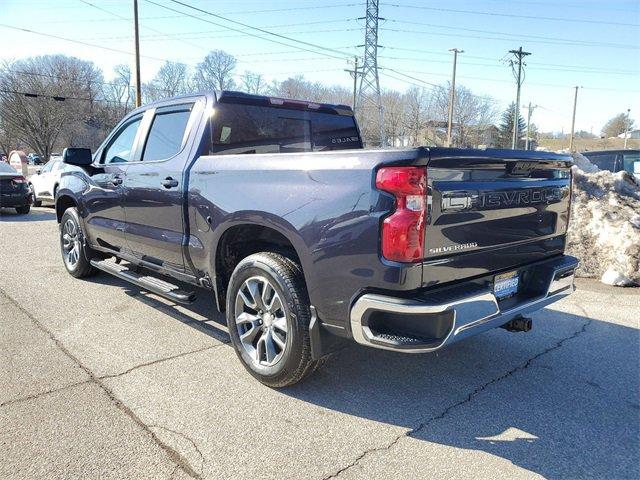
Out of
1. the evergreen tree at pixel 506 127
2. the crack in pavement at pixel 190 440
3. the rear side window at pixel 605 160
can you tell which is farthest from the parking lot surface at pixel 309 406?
the evergreen tree at pixel 506 127

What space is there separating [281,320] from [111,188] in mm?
2795

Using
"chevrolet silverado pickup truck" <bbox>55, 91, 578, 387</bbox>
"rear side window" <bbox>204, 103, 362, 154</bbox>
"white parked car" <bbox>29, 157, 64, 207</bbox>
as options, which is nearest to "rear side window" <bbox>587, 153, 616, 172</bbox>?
"rear side window" <bbox>204, 103, 362, 154</bbox>

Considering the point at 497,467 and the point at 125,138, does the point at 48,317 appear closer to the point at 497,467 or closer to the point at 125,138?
the point at 125,138

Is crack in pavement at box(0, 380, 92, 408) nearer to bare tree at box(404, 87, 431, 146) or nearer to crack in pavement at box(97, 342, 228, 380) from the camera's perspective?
crack in pavement at box(97, 342, 228, 380)

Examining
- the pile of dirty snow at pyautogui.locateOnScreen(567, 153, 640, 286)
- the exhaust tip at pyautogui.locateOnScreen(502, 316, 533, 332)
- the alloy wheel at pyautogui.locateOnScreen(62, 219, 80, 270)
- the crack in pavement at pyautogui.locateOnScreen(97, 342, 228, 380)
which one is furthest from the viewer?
the pile of dirty snow at pyautogui.locateOnScreen(567, 153, 640, 286)

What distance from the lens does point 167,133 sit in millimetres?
4465

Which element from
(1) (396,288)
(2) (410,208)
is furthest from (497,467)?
(2) (410,208)

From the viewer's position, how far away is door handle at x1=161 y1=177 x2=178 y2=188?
4.04 metres

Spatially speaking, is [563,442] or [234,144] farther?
[234,144]

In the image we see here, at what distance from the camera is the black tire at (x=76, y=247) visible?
19.3 feet

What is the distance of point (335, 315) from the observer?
2.88m

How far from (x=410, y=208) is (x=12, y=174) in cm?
1406

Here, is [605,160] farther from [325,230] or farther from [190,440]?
[190,440]

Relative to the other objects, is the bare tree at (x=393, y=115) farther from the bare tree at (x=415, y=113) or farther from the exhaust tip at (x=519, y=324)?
the exhaust tip at (x=519, y=324)
